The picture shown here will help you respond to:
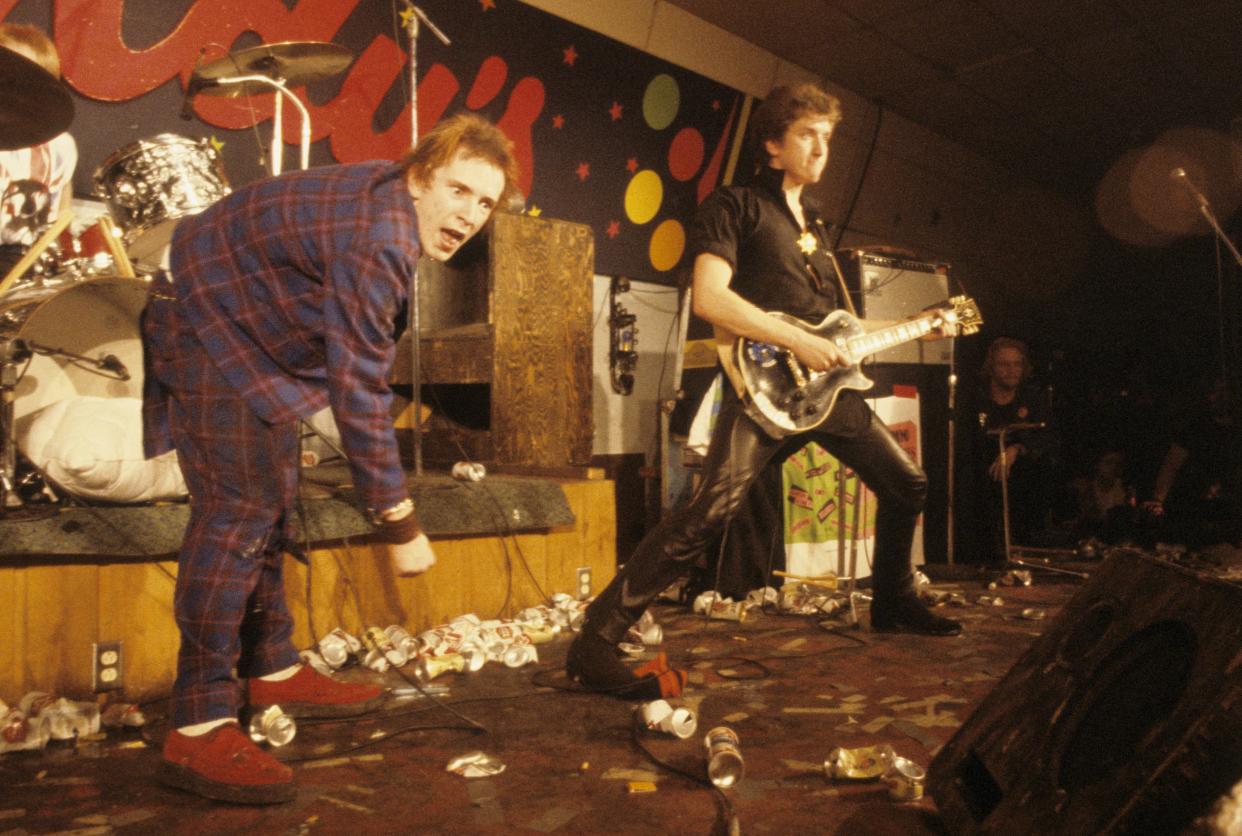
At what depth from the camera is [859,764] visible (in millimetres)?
2059

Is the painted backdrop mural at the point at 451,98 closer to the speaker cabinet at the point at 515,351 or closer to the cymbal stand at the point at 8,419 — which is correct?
the speaker cabinet at the point at 515,351

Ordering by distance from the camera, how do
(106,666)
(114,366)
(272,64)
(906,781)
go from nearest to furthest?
(906,781), (106,666), (114,366), (272,64)

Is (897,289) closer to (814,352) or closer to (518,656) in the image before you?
(814,352)

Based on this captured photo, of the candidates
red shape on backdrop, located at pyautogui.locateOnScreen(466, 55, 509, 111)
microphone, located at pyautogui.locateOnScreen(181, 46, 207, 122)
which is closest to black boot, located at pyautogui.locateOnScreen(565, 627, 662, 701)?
microphone, located at pyautogui.locateOnScreen(181, 46, 207, 122)

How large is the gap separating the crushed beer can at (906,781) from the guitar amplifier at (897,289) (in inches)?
132

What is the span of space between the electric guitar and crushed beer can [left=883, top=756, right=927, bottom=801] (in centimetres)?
128

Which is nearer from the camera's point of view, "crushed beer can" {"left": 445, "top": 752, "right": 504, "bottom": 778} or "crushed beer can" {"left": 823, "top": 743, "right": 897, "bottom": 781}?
"crushed beer can" {"left": 823, "top": 743, "right": 897, "bottom": 781}

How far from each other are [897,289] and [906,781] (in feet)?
12.2

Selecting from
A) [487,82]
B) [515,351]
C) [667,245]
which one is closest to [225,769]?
[515,351]

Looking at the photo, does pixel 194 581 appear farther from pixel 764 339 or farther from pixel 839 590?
pixel 839 590

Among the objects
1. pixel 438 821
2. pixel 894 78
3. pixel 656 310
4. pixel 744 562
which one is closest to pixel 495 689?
pixel 438 821

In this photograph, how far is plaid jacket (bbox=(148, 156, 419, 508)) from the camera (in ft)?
6.43

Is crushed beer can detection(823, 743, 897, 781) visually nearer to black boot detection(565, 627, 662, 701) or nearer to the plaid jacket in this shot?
black boot detection(565, 627, 662, 701)

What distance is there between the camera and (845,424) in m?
3.20
